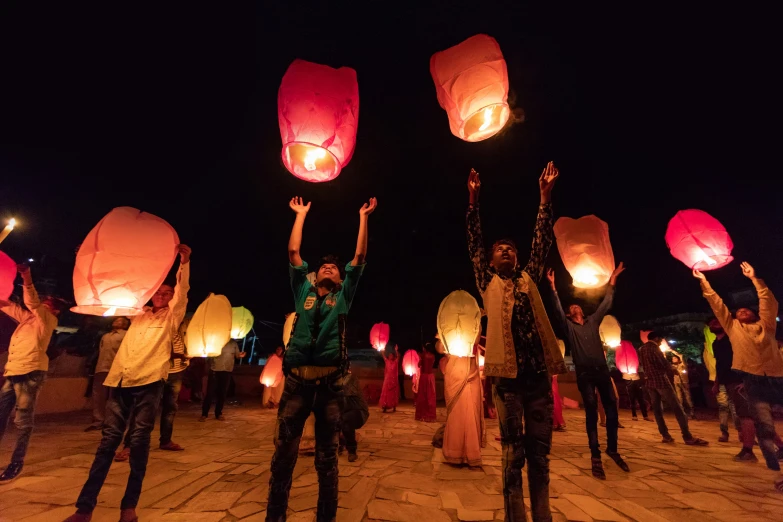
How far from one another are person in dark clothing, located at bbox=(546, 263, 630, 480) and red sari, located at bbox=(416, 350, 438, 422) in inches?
184

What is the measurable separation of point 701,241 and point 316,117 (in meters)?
5.13

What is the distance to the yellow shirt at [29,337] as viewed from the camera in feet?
12.8

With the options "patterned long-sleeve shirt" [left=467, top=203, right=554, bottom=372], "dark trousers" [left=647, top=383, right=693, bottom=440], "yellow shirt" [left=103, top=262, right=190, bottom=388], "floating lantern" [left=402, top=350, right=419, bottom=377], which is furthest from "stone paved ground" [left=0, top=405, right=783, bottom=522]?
"floating lantern" [left=402, top=350, right=419, bottom=377]

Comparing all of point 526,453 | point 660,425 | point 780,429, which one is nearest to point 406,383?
point 660,425

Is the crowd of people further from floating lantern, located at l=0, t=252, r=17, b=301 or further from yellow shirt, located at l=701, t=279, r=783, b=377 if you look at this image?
floating lantern, located at l=0, t=252, r=17, b=301

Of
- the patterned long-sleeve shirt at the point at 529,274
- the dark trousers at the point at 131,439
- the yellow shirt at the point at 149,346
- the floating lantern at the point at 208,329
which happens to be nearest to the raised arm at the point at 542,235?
the patterned long-sleeve shirt at the point at 529,274

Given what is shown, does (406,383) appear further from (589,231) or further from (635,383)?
(589,231)

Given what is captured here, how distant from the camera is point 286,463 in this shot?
2.32 metres

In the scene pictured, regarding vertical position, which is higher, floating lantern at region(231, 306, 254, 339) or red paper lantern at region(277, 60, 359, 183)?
red paper lantern at region(277, 60, 359, 183)

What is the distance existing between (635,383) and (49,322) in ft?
44.6

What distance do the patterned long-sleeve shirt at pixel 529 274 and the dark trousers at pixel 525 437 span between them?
14 centimetres

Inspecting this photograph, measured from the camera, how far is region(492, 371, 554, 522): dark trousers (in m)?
2.27

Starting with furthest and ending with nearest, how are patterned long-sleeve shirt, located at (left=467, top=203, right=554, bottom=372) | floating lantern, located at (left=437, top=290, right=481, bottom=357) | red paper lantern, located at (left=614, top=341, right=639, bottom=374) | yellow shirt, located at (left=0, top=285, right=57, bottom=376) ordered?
red paper lantern, located at (left=614, top=341, right=639, bottom=374)
floating lantern, located at (left=437, top=290, right=481, bottom=357)
yellow shirt, located at (left=0, top=285, right=57, bottom=376)
patterned long-sleeve shirt, located at (left=467, top=203, right=554, bottom=372)

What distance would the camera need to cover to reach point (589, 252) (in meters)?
4.29
